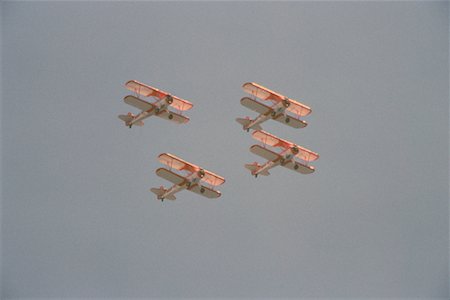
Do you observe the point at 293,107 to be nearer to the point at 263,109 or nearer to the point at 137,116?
the point at 263,109

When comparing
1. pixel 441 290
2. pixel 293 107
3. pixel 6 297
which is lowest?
pixel 6 297

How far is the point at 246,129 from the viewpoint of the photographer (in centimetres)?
6166

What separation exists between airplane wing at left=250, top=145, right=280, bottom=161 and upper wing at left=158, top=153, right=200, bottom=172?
4006 mm

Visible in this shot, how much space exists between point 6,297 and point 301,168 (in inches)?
1052

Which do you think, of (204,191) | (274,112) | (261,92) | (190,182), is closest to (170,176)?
(190,182)

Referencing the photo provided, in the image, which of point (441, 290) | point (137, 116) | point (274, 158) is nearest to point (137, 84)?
point (137, 116)

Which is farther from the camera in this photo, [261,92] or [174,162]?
[174,162]

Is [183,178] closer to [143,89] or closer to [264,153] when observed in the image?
[264,153]

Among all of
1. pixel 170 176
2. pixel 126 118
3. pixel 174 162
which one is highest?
pixel 126 118

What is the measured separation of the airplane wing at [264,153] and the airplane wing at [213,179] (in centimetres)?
288

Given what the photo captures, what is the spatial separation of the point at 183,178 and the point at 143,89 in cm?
620

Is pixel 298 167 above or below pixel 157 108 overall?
below

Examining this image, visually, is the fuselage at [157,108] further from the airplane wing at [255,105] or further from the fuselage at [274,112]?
the fuselage at [274,112]

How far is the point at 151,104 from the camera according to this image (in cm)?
6159
